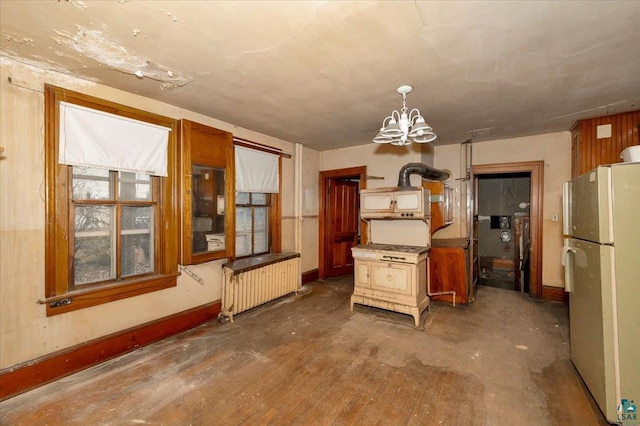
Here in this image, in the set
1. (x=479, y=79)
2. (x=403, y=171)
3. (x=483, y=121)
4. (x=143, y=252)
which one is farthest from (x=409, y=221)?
(x=143, y=252)

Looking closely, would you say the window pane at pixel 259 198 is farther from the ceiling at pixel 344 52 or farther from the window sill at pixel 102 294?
the window sill at pixel 102 294

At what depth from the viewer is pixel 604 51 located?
203 centimetres

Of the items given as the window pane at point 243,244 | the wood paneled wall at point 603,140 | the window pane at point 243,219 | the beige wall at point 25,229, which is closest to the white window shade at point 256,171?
the window pane at point 243,219

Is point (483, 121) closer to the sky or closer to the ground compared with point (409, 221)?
closer to the sky

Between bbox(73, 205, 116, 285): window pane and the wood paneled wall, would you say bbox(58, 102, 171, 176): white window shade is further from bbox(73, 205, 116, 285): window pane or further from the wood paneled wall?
the wood paneled wall

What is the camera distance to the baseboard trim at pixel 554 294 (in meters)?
4.20

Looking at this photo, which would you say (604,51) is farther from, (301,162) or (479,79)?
(301,162)

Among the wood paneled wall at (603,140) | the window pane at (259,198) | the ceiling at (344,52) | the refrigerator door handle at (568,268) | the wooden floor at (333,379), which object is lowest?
the wooden floor at (333,379)

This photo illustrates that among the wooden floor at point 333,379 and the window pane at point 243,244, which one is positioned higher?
the window pane at point 243,244

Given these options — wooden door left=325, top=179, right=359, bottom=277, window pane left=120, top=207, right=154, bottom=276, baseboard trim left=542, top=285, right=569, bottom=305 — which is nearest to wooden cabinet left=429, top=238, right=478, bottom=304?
baseboard trim left=542, top=285, right=569, bottom=305

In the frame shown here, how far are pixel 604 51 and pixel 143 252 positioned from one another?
452 centimetres

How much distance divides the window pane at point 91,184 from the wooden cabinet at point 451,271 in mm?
4159

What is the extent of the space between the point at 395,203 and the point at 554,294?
118 inches

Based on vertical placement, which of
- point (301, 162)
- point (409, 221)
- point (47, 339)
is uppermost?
point (301, 162)
